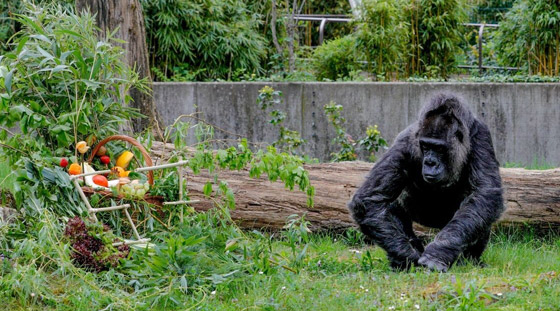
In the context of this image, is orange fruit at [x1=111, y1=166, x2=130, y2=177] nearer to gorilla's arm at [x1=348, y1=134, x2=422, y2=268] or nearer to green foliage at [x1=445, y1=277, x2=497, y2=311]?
gorilla's arm at [x1=348, y1=134, x2=422, y2=268]

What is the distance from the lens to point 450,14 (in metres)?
11.6

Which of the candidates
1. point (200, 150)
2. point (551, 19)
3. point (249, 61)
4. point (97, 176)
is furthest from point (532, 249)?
point (249, 61)

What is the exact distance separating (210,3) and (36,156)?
315 inches

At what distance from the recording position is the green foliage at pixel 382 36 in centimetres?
1089

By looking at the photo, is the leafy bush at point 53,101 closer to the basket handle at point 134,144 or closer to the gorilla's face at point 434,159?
the basket handle at point 134,144

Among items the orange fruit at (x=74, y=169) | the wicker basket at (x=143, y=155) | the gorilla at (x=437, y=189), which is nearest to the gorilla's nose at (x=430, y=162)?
the gorilla at (x=437, y=189)

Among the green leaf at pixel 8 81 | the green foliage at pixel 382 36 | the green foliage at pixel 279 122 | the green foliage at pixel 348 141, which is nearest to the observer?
the green leaf at pixel 8 81

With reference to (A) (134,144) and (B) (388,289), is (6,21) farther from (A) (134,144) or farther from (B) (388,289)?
(B) (388,289)

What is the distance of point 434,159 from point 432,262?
0.72 m

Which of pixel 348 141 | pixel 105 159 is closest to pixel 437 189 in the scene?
pixel 105 159

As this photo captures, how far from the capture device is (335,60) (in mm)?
12070

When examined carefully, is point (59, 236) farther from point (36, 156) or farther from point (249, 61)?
point (249, 61)

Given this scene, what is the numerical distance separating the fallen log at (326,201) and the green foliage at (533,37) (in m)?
4.78

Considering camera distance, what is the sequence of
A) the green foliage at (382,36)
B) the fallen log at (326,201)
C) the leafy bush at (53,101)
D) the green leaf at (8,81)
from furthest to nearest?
the green foliage at (382,36), the fallen log at (326,201), the leafy bush at (53,101), the green leaf at (8,81)
